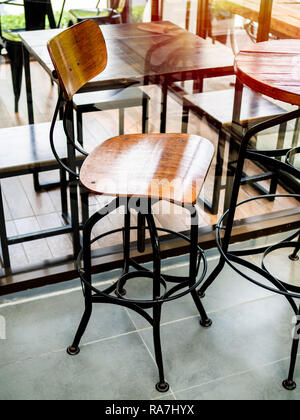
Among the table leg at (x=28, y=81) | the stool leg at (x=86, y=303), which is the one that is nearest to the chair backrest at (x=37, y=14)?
the table leg at (x=28, y=81)

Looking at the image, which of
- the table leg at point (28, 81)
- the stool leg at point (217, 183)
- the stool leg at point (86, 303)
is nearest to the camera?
the stool leg at point (86, 303)

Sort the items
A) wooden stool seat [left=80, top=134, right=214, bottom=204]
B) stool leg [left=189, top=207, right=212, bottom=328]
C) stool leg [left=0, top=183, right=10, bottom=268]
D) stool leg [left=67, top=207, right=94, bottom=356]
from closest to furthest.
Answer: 1. wooden stool seat [left=80, top=134, right=214, bottom=204]
2. stool leg [left=189, top=207, right=212, bottom=328]
3. stool leg [left=67, top=207, right=94, bottom=356]
4. stool leg [left=0, top=183, right=10, bottom=268]

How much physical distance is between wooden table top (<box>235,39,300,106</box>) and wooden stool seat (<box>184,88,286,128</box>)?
0.53 meters

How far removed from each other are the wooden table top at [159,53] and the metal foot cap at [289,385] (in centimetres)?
140

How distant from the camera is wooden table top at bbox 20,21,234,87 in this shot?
8.13 ft

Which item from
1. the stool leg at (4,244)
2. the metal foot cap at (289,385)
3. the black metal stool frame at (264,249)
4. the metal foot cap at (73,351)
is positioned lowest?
the metal foot cap at (289,385)

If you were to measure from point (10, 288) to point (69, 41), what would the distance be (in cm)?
119

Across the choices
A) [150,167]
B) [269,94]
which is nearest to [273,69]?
[269,94]

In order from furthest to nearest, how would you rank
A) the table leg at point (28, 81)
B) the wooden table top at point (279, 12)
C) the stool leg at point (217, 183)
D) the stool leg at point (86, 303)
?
the stool leg at point (217, 183), the wooden table top at point (279, 12), the table leg at point (28, 81), the stool leg at point (86, 303)

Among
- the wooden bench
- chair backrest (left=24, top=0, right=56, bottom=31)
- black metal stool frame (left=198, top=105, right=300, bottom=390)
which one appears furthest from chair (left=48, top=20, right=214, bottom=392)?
chair backrest (left=24, top=0, right=56, bottom=31)

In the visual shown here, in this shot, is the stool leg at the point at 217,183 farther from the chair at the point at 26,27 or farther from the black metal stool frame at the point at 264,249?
the chair at the point at 26,27

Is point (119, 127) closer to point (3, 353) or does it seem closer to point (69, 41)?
point (69, 41)

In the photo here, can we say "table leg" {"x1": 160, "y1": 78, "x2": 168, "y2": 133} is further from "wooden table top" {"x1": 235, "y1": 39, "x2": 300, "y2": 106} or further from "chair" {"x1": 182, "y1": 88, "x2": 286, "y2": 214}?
"wooden table top" {"x1": 235, "y1": 39, "x2": 300, "y2": 106}

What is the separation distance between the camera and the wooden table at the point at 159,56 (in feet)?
8.10
